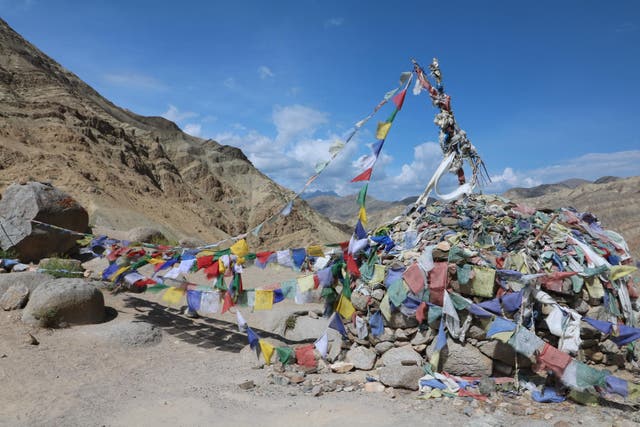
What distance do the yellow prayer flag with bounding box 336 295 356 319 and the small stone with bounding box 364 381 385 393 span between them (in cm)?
139

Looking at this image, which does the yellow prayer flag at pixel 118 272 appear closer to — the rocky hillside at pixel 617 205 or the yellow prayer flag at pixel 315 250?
the yellow prayer flag at pixel 315 250

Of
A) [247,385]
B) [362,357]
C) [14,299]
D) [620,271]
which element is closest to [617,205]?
[620,271]

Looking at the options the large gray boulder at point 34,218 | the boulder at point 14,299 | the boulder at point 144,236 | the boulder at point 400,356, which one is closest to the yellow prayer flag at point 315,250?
the boulder at point 400,356

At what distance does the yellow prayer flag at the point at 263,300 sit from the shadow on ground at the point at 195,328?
107 cm

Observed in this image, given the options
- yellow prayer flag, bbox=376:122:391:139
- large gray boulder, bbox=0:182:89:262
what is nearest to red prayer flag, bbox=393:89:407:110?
yellow prayer flag, bbox=376:122:391:139

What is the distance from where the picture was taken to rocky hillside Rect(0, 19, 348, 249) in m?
24.8

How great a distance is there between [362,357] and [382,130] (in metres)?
3.82

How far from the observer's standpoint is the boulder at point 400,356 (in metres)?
6.34

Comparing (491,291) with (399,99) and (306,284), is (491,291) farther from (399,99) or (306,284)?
(399,99)

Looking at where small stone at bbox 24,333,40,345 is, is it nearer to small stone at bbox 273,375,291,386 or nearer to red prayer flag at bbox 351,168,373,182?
small stone at bbox 273,375,291,386

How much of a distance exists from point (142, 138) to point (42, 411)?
38.1m

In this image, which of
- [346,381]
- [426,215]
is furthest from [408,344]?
[426,215]

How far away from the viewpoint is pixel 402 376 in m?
5.83

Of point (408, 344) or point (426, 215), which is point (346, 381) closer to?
point (408, 344)
